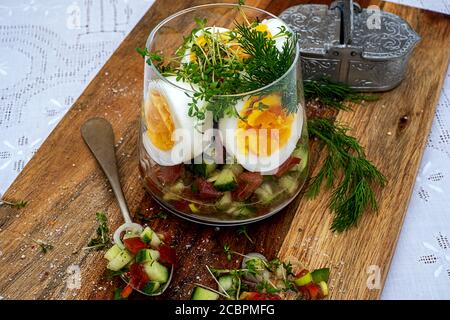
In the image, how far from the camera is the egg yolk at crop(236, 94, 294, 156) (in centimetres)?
148

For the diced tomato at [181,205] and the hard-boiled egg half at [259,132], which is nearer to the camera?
the hard-boiled egg half at [259,132]

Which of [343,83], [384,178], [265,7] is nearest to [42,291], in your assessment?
[384,178]

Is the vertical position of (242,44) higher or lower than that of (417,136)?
higher

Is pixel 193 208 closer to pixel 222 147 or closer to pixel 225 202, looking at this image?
pixel 225 202

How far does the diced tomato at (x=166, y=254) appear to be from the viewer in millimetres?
1559

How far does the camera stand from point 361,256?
164 centimetres

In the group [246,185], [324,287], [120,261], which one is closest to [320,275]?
[324,287]

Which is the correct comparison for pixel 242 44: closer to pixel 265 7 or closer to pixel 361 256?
pixel 361 256

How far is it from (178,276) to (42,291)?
13.5 inches

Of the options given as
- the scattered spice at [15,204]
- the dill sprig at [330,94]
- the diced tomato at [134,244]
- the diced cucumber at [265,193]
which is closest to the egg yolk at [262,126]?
the diced cucumber at [265,193]

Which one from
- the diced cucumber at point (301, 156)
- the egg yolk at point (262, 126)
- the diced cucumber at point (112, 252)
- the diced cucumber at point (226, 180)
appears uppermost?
the egg yolk at point (262, 126)

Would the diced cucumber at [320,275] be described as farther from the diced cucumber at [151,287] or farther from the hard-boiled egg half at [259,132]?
the diced cucumber at [151,287]

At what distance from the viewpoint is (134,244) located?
1.54 metres

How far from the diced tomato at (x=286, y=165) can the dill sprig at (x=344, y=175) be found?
Result: 162 millimetres
